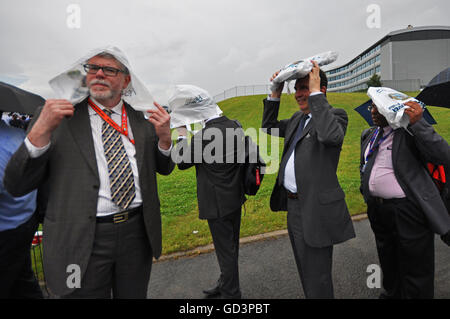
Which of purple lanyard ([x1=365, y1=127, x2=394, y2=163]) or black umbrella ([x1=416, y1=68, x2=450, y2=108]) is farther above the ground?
black umbrella ([x1=416, y1=68, x2=450, y2=108])

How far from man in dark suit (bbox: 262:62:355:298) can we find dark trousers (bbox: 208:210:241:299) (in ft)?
2.64

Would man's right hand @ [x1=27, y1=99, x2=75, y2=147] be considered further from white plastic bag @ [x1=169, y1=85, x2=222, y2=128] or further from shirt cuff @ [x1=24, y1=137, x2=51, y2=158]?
white plastic bag @ [x1=169, y1=85, x2=222, y2=128]

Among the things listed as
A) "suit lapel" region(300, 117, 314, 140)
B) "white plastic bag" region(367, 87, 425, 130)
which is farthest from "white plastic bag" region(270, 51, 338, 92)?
"white plastic bag" region(367, 87, 425, 130)

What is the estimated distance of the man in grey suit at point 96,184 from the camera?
156 centimetres

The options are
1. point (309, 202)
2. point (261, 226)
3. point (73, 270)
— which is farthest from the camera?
point (261, 226)

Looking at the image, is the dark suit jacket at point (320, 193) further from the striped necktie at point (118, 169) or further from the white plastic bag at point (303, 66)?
Result: the striped necktie at point (118, 169)

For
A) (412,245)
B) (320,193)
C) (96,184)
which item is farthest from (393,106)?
(96,184)

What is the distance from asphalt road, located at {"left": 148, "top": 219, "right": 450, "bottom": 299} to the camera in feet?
9.73

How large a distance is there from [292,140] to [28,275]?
296 cm

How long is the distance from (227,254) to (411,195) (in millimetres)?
1872

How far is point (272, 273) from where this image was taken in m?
3.35

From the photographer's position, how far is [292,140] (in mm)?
2426
